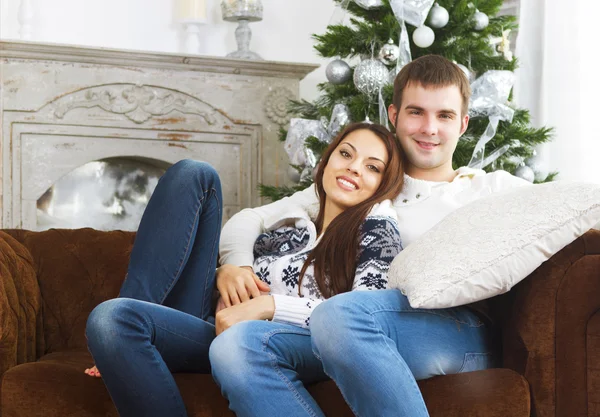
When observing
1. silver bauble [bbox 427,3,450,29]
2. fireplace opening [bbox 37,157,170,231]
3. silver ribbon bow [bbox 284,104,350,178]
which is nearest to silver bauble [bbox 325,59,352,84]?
silver ribbon bow [bbox 284,104,350,178]

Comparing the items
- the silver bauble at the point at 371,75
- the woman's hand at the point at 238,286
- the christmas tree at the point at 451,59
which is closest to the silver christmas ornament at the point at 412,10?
the christmas tree at the point at 451,59

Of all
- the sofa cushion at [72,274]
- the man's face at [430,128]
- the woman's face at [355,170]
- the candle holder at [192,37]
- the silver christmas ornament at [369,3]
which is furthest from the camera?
the candle holder at [192,37]

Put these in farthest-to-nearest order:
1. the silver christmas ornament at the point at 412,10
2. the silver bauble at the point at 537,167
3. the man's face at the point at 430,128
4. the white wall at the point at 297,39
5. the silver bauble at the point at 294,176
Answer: the silver bauble at the point at 294,176
the white wall at the point at 297,39
the silver bauble at the point at 537,167
the silver christmas ornament at the point at 412,10
the man's face at the point at 430,128

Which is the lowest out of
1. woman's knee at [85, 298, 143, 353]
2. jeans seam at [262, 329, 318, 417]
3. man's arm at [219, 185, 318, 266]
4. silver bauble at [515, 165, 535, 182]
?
jeans seam at [262, 329, 318, 417]

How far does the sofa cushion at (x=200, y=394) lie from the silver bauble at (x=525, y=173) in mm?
1424

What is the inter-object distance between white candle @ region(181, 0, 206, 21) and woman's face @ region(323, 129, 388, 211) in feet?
7.52

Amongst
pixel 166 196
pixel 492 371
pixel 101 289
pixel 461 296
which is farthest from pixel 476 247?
pixel 101 289

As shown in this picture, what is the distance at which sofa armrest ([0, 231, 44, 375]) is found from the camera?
1.75 m

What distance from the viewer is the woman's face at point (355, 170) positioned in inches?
72.7

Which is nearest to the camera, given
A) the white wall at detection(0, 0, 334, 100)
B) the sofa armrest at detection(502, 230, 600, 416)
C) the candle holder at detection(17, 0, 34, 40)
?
the sofa armrest at detection(502, 230, 600, 416)

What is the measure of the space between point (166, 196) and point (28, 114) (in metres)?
2.17

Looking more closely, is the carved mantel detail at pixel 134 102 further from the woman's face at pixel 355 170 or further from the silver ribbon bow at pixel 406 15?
the woman's face at pixel 355 170

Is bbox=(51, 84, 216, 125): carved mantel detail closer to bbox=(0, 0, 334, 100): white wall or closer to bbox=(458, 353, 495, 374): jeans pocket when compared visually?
bbox=(0, 0, 334, 100): white wall

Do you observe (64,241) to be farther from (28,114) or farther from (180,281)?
(28,114)
